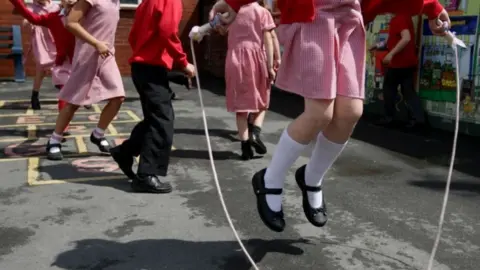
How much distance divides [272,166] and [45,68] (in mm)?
7099

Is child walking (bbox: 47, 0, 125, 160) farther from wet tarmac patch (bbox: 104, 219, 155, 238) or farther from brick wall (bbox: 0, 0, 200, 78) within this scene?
brick wall (bbox: 0, 0, 200, 78)

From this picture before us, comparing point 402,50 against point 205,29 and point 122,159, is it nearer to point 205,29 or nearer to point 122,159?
point 122,159

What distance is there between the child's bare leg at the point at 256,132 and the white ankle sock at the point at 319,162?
240 centimetres

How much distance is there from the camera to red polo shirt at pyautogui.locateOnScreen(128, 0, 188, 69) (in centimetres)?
407

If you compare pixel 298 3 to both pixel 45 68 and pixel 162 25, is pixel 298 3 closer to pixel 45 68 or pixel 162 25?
pixel 162 25

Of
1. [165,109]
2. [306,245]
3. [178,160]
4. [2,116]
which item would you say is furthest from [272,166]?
[2,116]

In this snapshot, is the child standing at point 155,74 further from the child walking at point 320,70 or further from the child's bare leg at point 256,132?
the child's bare leg at point 256,132

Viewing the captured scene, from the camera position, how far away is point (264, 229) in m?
3.50

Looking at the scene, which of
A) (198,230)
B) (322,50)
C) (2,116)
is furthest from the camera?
(2,116)

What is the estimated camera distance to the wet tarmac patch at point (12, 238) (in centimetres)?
315

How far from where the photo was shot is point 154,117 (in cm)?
427

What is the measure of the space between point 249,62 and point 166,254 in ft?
10.2

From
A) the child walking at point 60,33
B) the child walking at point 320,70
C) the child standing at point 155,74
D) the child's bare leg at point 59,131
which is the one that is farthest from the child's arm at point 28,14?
the child walking at point 320,70

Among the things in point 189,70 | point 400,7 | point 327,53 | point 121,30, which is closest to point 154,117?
point 189,70
